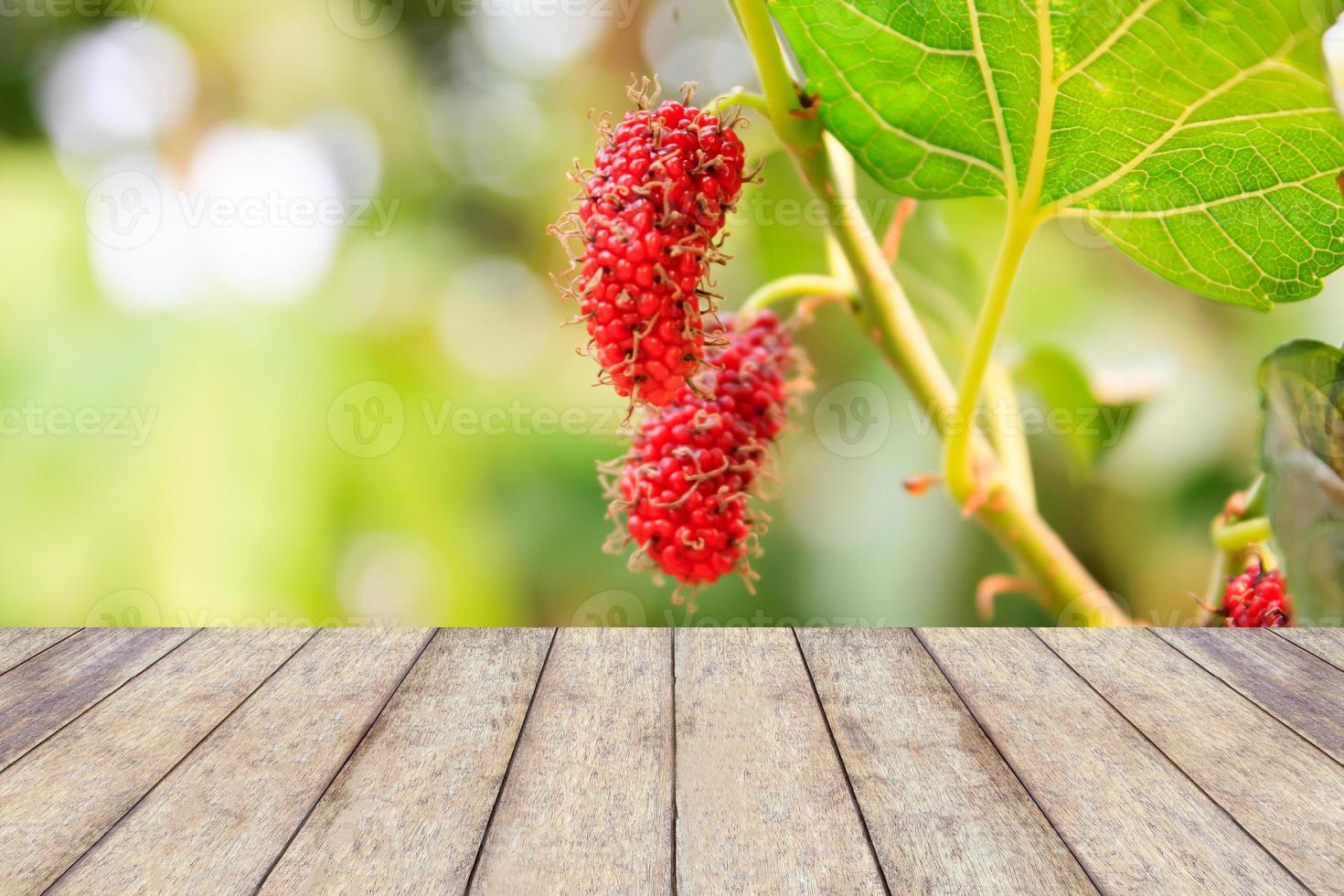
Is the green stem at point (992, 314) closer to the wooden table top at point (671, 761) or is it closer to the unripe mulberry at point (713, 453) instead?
the unripe mulberry at point (713, 453)

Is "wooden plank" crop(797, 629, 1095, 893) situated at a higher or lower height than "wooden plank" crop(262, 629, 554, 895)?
higher

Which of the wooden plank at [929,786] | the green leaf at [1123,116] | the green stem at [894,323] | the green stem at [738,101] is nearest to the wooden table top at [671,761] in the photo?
the wooden plank at [929,786]

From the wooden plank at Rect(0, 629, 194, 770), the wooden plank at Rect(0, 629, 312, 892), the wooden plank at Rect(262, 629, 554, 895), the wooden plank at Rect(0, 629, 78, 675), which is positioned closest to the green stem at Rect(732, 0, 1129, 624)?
the wooden plank at Rect(262, 629, 554, 895)
